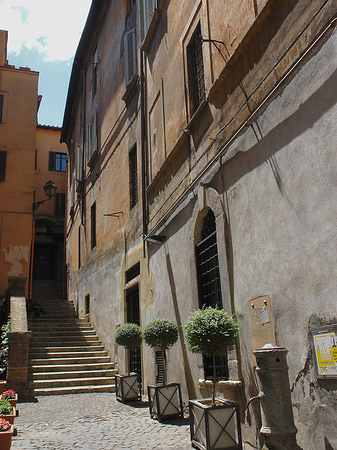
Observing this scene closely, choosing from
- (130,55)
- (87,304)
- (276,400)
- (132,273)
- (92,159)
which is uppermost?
(130,55)

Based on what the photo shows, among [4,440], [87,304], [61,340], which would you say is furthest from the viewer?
[87,304]

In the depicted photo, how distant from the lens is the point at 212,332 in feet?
18.1

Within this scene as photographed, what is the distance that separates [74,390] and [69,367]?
119 cm

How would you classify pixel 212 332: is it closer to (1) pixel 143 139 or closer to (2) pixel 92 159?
(1) pixel 143 139

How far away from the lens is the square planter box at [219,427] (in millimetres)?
5090

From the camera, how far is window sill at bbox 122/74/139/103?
1241 cm

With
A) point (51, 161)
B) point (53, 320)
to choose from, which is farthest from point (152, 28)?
point (51, 161)

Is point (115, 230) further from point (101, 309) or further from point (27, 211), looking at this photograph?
point (27, 211)

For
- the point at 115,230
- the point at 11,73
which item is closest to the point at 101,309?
the point at 115,230

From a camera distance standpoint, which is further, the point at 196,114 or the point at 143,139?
the point at 143,139

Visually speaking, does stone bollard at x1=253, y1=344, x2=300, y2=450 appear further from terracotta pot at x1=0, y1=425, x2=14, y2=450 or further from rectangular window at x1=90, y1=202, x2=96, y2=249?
rectangular window at x1=90, y1=202, x2=96, y2=249

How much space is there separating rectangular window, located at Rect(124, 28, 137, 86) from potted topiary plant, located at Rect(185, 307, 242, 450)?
8868 mm

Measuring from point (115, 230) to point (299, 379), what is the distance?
9517 mm

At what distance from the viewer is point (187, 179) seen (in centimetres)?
843
